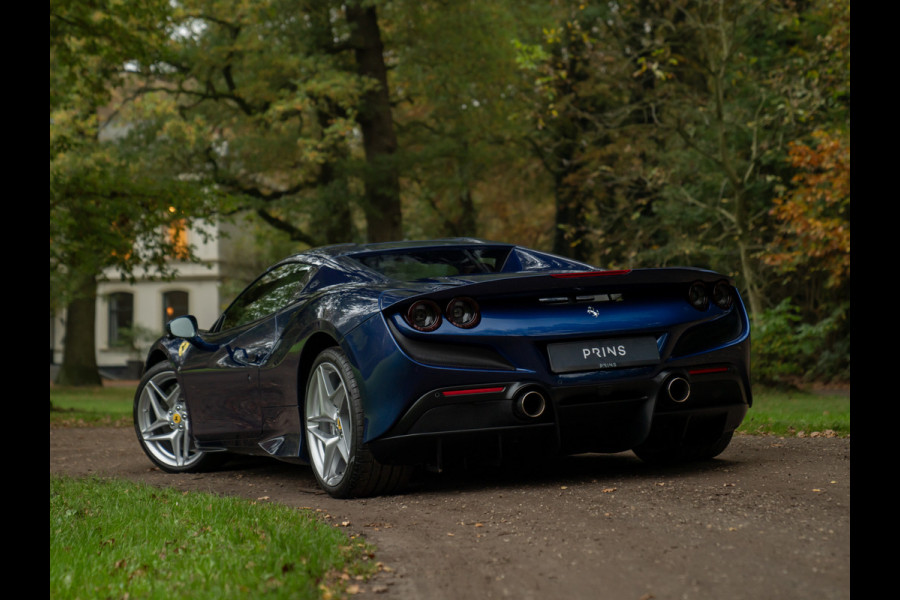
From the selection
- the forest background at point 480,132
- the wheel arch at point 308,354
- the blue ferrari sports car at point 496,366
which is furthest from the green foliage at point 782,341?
the wheel arch at point 308,354

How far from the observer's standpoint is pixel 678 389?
5430 mm

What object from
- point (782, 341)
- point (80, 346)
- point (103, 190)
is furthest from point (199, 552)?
point (80, 346)

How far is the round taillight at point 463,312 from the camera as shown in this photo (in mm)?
5219

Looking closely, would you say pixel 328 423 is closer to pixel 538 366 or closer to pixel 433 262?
pixel 433 262

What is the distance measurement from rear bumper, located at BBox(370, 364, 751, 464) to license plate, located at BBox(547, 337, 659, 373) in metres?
0.08

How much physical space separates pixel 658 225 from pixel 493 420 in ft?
59.9

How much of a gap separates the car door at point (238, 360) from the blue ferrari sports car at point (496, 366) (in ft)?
1.12

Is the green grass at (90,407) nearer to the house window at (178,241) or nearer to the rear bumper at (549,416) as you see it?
the house window at (178,241)

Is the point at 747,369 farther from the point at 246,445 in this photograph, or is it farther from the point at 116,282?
the point at 116,282

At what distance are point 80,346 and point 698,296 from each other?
89.1 feet

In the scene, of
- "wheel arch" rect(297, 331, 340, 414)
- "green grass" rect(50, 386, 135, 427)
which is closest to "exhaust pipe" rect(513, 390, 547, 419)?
"wheel arch" rect(297, 331, 340, 414)

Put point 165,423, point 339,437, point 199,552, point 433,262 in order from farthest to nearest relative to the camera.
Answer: point 165,423, point 433,262, point 339,437, point 199,552

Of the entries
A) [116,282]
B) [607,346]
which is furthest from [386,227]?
[116,282]

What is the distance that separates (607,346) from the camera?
5.35 m
